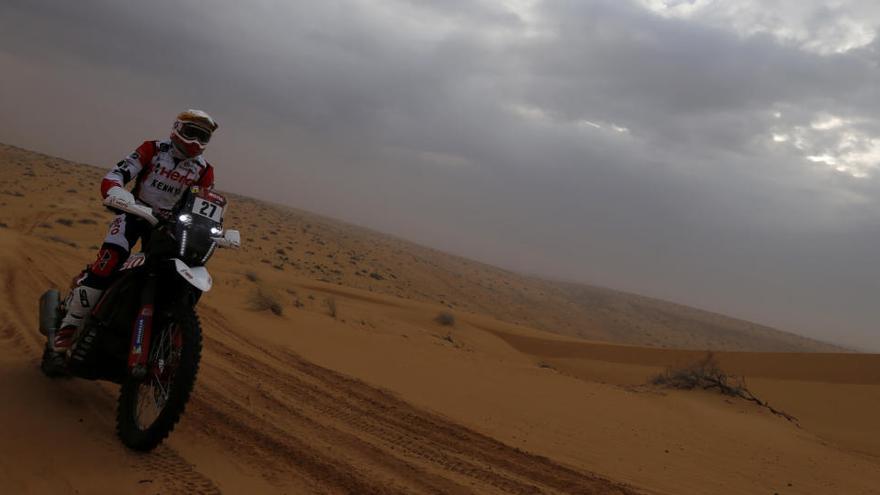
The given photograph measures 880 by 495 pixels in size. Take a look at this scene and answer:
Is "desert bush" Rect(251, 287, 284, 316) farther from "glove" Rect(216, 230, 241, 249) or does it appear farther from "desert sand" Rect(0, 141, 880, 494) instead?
"glove" Rect(216, 230, 241, 249)

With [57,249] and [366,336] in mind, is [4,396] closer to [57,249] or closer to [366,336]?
[366,336]

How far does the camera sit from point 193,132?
422cm

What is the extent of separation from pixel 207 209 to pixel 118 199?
56cm

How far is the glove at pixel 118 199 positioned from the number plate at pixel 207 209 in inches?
16.0

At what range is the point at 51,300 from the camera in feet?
15.0

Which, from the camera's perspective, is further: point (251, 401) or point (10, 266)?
point (10, 266)

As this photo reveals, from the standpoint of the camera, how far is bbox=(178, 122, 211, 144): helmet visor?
13.7 feet

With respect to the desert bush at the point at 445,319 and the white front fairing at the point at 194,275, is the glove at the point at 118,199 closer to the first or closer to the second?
the white front fairing at the point at 194,275

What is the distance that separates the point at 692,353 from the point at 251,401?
51.9 ft

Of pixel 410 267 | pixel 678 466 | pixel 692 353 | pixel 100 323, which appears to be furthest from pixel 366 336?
pixel 410 267

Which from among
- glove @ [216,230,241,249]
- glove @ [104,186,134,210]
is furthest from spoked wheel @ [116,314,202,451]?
glove @ [104,186,134,210]

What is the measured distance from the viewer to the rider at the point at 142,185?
13.4 feet

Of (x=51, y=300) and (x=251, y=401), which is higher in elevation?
(x=51, y=300)

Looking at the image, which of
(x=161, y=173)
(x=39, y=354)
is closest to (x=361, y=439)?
(x=161, y=173)
